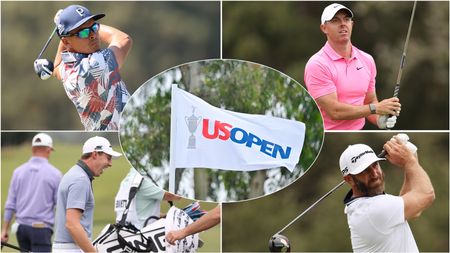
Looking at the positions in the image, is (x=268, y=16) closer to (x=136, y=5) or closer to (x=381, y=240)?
(x=136, y=5)

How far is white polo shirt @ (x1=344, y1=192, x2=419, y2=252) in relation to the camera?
18.6ft

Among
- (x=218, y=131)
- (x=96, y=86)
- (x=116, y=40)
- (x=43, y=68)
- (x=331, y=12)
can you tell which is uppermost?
(x=331, y=12)

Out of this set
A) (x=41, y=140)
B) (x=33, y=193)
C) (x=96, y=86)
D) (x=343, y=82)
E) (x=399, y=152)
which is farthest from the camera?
(x=33, y=193)

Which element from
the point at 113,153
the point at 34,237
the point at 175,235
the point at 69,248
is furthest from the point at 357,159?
the point at 34,237

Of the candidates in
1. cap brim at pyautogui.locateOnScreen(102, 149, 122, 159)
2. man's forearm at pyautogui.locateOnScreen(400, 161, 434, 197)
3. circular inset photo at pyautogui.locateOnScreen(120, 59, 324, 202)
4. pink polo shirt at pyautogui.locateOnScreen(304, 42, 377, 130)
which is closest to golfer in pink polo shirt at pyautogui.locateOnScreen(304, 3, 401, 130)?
pink polo shirt at pyautogui.locateOnScreen(304, 42, 377, 130)

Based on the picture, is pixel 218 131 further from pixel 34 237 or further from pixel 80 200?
pixel 34 237

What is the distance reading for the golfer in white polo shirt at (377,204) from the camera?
18.7 ft

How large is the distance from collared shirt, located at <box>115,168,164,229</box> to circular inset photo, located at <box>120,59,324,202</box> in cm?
6

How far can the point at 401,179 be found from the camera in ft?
34.2

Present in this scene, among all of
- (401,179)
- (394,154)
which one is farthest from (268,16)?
(394,154)

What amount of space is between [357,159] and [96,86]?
1.79 metres

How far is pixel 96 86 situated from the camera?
6996 millimetres

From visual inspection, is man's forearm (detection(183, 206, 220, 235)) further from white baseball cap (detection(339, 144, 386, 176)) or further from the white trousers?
white baseball cap (detection(339, 144, 386, 176))

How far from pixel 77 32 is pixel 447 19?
271 cm
